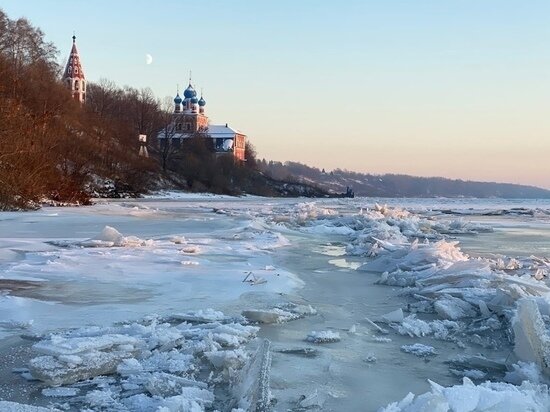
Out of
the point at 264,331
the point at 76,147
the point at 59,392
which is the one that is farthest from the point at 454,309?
the point at 76,147

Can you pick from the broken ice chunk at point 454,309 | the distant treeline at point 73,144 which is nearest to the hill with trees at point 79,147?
the distant treeline at point 73,144

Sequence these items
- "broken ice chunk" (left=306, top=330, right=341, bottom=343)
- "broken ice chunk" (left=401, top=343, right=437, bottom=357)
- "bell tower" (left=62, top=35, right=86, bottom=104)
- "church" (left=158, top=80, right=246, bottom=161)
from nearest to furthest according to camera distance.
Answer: "broken ice chunk" (left=401, top=343, right=437, bottom=357)
"broken ice chunk" (left=306, top=330, right=341, bottom=343)
"bell tower" (left=62, top=35, right=86, bottom=104)
"church" (left=158, top=80, right=246, bottom=161)

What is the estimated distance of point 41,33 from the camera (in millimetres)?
44656

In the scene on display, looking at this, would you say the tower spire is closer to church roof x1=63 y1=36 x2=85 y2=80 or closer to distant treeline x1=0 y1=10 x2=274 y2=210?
church roof x1=63 y1=36 x2=85 y2=80

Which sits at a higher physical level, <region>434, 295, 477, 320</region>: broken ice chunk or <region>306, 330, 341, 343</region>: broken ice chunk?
<region>434, 295, 477, 320</region>: broken ice chunk

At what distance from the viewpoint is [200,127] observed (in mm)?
91688

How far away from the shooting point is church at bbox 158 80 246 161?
90.3 meters

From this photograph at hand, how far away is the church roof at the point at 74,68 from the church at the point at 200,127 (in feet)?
47.7

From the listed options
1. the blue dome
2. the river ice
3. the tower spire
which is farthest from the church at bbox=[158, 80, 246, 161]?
the river ice

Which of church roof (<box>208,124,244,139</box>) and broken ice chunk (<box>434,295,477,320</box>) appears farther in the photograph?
church roof (<box>208,124,244,139</box>)

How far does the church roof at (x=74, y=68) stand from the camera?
76.9 metres

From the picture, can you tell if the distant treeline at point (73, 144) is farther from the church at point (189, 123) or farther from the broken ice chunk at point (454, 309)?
the broken ice chunk at point (454, 309)

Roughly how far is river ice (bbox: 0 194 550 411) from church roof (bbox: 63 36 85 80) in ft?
237

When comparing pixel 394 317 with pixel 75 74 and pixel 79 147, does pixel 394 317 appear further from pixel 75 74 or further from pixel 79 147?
pixel 75 74
